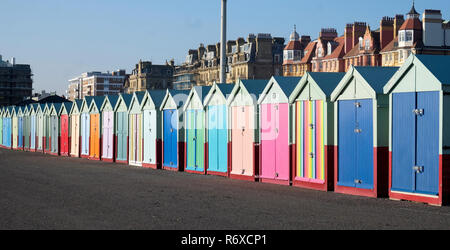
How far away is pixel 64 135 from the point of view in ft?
141

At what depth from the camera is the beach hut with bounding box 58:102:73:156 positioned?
42.1m

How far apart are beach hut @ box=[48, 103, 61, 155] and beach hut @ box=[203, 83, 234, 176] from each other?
2160cm

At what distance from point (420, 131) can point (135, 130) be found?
18.4 m

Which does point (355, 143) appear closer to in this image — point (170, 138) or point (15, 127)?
point (170, 138)

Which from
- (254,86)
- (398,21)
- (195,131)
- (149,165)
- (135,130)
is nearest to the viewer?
(254,86)

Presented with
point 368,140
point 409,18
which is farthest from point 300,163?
point 409,18

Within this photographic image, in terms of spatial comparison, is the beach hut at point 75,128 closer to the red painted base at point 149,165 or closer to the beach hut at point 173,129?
the red painted base at point 149,165

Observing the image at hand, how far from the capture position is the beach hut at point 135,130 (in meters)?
30.6

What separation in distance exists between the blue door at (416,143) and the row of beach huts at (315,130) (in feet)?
0.07

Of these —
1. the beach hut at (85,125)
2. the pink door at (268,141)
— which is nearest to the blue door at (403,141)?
the pink door at (268,141)

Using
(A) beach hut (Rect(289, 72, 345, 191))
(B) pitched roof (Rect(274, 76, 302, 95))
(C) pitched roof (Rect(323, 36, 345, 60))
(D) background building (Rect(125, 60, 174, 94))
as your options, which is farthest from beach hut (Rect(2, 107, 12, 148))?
(D) background building (Rect(125, 60, 174, 94))

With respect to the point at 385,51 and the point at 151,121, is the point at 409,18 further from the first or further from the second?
the point at 151,121

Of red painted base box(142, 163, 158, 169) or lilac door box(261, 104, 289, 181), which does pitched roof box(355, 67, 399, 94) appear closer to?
lilac door box(261, 104, 289, 181)

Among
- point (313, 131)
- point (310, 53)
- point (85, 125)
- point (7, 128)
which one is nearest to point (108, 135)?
point (85, 125)
